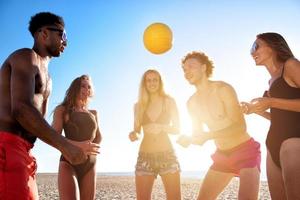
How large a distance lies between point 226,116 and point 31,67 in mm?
3204

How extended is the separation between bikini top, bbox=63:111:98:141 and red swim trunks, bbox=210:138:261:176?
2.38m

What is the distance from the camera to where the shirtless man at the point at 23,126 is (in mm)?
3482

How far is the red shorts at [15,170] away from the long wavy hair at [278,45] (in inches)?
131

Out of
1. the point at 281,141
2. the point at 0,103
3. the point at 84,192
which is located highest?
the point at 0,103

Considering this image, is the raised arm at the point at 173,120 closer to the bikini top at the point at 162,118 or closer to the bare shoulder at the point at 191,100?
the bikini top at the point at 162,118

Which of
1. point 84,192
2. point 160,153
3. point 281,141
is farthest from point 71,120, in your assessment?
point 281,141

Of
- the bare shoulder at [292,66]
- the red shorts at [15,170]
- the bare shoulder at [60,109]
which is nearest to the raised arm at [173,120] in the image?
the bare shoulder at [60,109]

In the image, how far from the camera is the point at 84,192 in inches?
247

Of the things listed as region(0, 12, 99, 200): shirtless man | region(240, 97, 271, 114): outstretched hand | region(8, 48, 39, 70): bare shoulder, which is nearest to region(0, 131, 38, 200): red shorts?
region(0, 12, 99, 200): shirtless man

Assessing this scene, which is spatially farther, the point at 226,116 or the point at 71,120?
the point at 71,120

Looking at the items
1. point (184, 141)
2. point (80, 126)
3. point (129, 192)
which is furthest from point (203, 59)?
point (129, 192)

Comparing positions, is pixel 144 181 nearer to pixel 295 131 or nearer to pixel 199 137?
pixel 199 137

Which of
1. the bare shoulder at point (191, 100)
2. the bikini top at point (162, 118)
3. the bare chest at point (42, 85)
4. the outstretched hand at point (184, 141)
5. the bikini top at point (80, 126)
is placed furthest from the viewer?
the bikini top at point (162, 118)

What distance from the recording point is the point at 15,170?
3.68 m
